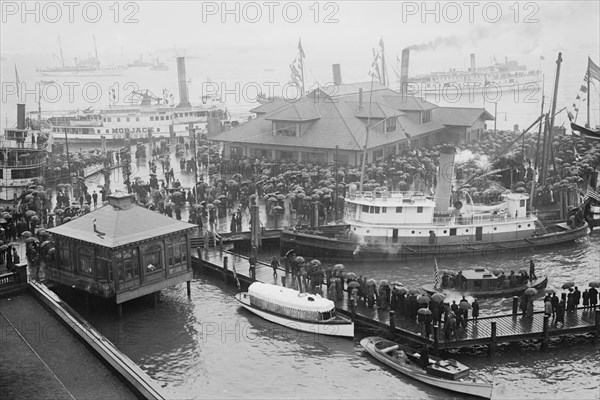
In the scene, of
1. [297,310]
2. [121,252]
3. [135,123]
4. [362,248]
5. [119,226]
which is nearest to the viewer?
[297,310]

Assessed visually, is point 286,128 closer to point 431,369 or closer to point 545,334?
point 545,334

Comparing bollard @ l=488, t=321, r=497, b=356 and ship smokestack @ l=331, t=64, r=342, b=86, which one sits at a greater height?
ship smokestack @ l=331, t=64, r=342, b=86

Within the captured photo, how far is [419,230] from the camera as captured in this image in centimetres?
4028

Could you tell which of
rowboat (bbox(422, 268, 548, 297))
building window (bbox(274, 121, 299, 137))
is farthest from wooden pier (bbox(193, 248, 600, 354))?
building window (bbox(274, 121, 299, 137))

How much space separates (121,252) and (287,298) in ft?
23.7

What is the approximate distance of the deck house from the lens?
1192 inches

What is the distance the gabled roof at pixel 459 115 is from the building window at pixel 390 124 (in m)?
10.7

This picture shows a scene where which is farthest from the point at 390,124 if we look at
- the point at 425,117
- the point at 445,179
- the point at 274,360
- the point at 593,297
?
the point at 274,360

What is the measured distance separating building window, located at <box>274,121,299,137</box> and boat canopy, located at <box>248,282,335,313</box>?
3268 centimetres

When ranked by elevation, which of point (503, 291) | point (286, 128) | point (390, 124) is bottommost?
point (503, 291)

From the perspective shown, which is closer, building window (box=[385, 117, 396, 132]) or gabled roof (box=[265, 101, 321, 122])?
gabled roof (box=[265, 101, 321, 122])

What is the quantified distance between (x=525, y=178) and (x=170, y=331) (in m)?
34.7

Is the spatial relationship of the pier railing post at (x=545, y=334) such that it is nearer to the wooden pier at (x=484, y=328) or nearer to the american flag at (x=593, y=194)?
the wooden pier at (x=484, y=328)

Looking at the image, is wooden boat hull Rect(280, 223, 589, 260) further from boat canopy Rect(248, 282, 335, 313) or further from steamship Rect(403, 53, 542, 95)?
steamship Rect(403, 53, 542, 95)
